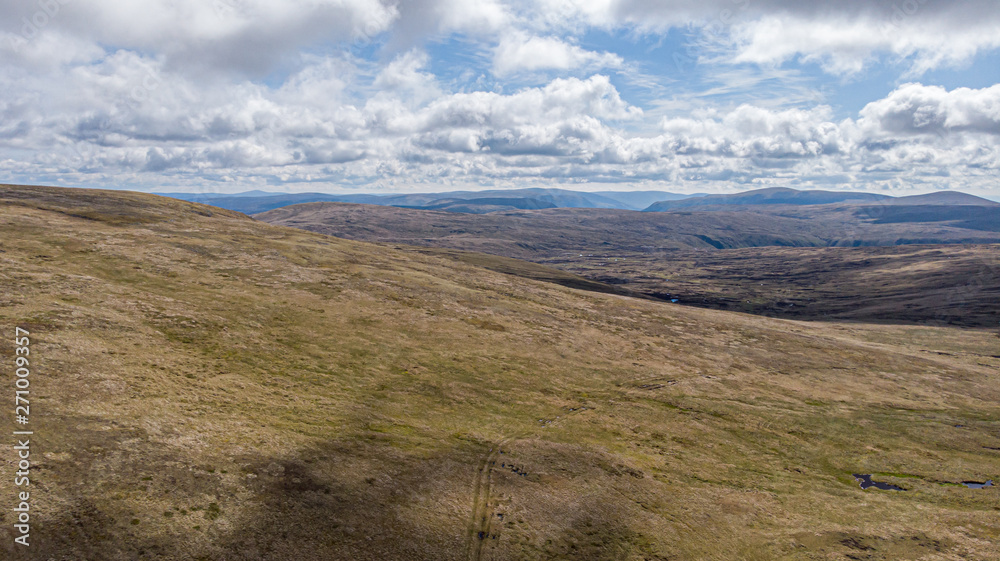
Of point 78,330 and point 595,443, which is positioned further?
point 595,443

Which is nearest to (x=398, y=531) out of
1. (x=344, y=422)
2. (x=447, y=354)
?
(x=344, y=422)

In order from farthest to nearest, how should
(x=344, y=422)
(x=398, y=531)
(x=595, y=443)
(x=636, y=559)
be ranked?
(x=595, y=443) → (x=344, y=422) → (x=636, y=559) → (x=398, y=531)

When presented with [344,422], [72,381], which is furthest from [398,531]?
[72,381]

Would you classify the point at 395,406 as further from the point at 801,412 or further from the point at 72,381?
the point at 801,412

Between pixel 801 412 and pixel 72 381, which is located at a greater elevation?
pixel 72 381

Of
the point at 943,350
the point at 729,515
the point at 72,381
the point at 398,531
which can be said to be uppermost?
the point at 72,381

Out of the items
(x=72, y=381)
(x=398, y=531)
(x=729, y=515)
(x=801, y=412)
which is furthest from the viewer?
(x=801, y=412)
